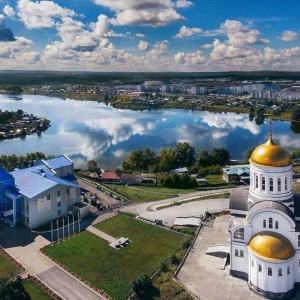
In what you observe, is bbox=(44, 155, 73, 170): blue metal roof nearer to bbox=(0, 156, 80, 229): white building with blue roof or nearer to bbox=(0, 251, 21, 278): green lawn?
bbox=(0, 156, 80, 229): white building with blue roof

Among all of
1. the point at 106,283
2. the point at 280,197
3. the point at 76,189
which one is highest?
the point at 280,197

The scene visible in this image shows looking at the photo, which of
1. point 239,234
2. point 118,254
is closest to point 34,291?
point 118,254

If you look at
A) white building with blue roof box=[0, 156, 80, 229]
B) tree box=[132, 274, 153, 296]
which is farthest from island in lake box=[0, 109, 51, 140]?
tree box=[132, 274, 153, 296]

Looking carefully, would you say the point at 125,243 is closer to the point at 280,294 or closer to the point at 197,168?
the point at 280,294

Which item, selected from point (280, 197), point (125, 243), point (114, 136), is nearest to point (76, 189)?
point (125, 243)

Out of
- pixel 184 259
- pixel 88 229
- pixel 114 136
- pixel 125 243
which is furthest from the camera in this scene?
pixel 114 136

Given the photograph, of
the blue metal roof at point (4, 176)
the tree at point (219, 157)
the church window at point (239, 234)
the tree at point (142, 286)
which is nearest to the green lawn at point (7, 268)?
the tree at point (142, 286)
